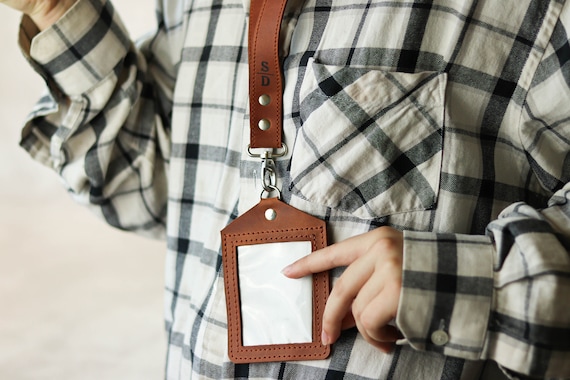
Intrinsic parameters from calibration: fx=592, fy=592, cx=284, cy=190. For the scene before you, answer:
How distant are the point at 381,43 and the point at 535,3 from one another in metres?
0.16

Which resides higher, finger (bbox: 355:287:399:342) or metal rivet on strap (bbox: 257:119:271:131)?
metal rivet on strap (bbox: 257:119:271:131)

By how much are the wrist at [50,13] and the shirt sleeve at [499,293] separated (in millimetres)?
584

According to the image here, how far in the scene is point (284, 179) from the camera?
0.66 meters

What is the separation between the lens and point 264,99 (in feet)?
2.18

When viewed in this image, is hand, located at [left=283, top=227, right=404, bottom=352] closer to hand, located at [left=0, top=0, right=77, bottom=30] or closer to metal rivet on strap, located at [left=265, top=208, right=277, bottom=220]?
metal rivet on strap, located at [left=265, top=208, right=277, bottom=220]

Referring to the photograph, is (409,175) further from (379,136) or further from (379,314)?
(379,314)

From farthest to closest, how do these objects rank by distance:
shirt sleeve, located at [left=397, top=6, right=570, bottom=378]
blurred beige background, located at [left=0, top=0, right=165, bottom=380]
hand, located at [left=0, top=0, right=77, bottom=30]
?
1. blurred beige background, located at [left=0, top=0, right=165, bottom=380]
2. hand, located at [left=0, top=0, right=77, bottom=30]
3. shirt sleeve, located at [left=397, top=6, right=570, bottom=378]

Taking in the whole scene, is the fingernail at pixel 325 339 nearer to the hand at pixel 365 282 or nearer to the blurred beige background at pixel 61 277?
the hand at pixel 365 282

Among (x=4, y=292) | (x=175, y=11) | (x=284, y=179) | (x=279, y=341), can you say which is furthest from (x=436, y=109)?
(x=4, y=292)

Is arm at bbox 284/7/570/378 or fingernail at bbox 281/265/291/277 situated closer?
arm at bbox 284/7/570/378

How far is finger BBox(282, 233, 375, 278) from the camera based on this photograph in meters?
0.58

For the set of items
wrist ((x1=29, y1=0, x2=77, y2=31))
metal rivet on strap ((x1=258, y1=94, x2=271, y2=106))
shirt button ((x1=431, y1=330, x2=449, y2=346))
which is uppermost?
wrist ((x1=29, y1=0, x2=77, y2=31))

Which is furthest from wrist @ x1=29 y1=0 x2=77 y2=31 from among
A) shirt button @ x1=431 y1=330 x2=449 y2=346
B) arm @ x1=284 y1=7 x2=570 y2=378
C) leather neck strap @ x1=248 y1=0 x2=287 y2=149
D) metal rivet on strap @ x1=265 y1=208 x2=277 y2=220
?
shirt button @ x1=431 y1=330 x2=449 y2=346

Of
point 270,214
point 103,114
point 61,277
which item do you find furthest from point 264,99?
point 61,277
